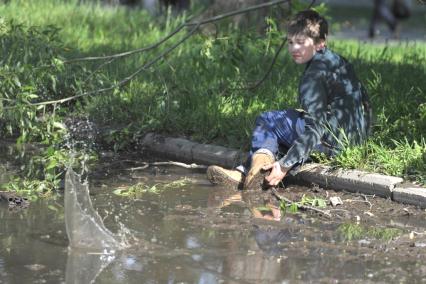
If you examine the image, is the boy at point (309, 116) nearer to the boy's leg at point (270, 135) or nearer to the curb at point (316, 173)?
the boy's leg at point (270, 135)

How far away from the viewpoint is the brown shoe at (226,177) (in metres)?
7.22

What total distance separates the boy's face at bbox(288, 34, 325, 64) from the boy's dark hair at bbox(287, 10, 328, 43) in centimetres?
3

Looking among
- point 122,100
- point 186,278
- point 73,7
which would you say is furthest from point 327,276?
point 73,7

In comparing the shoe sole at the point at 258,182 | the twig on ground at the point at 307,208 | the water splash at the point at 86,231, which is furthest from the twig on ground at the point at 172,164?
the water splash at the point at 86,231

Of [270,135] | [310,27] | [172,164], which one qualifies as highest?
[310,27]

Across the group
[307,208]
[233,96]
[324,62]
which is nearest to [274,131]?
[324,62]

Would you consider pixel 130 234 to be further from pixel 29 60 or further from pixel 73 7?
pixel 73 7

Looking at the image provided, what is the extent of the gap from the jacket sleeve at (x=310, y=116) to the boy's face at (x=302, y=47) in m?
0.20

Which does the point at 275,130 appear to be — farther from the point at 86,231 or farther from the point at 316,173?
the point at 86,231

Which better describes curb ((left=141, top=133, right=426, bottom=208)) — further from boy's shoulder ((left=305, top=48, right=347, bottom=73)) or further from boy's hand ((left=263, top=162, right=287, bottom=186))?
boy's shoulder ((left=305, top=48, right=347, bottom=73))

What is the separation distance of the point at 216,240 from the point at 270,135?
5.56 ft

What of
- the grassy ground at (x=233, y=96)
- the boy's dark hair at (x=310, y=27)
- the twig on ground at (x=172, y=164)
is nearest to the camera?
the boy's dark hair at (x=310, y=27)

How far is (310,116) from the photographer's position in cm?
704

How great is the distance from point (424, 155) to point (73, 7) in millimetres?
8310
